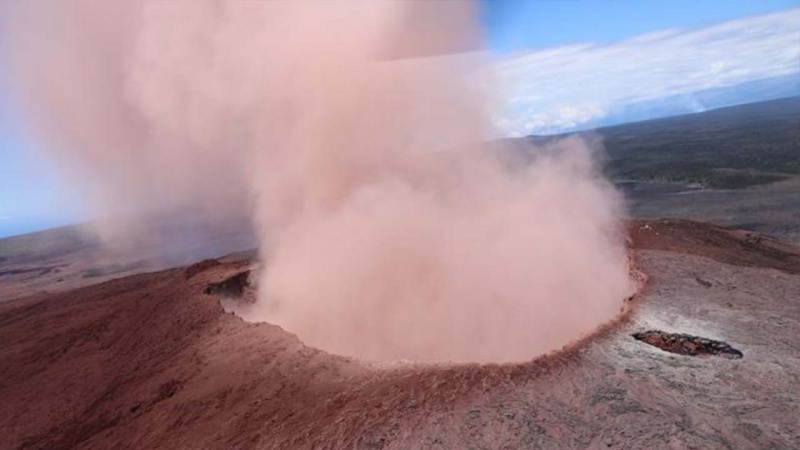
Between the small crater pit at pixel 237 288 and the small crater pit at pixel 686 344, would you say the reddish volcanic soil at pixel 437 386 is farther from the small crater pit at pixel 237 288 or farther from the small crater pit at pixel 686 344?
the small crater pit at pixel 237 288

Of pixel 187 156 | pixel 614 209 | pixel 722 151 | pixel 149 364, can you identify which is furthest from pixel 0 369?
pixel 722 151

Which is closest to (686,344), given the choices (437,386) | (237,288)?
(437,386)

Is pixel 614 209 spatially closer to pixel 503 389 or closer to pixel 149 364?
pixel 503 389

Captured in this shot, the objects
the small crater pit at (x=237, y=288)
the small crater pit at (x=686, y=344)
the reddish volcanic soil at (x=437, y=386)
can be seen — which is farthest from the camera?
the small crater pit at (x=237, y=288)

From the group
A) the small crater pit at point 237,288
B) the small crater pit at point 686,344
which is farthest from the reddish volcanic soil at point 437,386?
the small crater pit at point 237,288

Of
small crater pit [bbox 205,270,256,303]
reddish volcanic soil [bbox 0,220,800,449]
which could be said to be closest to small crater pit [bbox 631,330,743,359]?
reddish volcanic soil [bbox 0,220,800,449]

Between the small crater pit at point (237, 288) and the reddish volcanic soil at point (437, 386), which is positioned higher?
the small crater pit at point (237, 288)

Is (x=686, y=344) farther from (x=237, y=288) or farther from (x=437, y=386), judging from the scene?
(x=237, y=288)

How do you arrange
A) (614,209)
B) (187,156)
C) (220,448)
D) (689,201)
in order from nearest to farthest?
(220,448) → (614,209) → (187,156) → (689,201)
